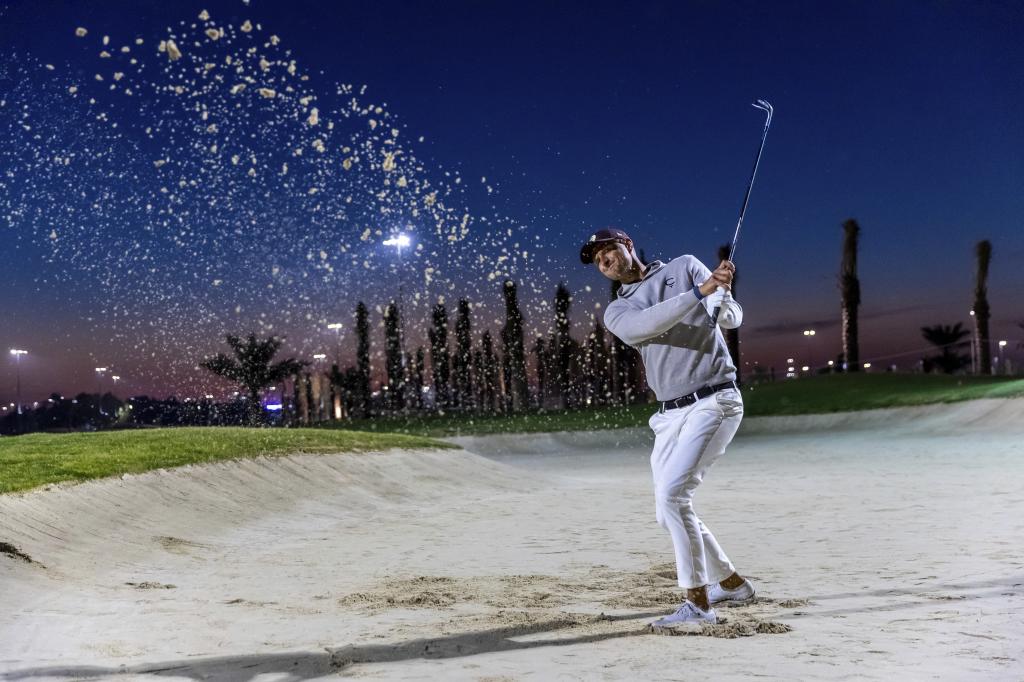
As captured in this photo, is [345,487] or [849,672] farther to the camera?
[345,487]

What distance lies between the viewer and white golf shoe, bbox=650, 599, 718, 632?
6.68m

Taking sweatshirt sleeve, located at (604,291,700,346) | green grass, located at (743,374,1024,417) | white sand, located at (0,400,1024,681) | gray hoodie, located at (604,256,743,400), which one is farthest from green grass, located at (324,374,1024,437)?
sweatshirt sleeve, located at (604,291,700,346)

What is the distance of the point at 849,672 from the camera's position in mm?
5410

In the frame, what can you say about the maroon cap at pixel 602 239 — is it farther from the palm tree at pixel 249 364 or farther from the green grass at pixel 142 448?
the palm tree at pixel 249 364

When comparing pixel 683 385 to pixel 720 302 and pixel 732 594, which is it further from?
pixel 732 594

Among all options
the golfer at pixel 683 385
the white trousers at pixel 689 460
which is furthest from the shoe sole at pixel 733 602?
the white trousers at pixel 689 460

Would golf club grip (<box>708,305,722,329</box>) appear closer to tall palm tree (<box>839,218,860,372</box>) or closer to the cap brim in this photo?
the cap brim

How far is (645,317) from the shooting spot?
6629 mm

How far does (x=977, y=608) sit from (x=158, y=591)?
24.1ft

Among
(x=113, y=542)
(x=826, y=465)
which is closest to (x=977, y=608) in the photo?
(x=113, y=542)

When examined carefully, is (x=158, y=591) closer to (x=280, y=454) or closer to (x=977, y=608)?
(x=977, y=608)

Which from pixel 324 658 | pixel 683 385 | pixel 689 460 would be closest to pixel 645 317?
pixel 683 385

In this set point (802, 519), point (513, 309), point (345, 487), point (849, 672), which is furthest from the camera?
point (513, 309)

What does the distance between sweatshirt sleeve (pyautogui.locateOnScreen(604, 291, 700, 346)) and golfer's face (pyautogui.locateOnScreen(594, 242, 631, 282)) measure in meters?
0.25
